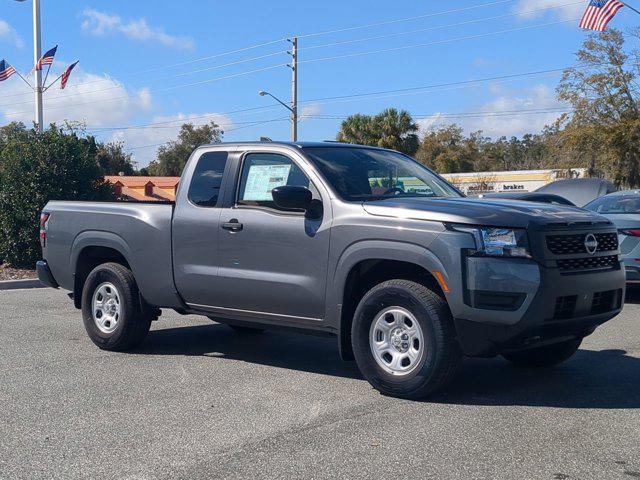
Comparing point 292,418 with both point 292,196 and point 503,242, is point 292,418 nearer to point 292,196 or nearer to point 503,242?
point 292,196

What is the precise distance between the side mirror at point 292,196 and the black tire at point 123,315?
7.04 feet

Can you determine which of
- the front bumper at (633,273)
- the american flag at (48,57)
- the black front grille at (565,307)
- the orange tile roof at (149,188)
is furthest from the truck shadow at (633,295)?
the american flag at (48,57)

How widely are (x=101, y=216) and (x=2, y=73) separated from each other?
2170cm

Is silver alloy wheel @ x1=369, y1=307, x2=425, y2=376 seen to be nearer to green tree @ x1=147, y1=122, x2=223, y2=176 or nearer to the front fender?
the front fender

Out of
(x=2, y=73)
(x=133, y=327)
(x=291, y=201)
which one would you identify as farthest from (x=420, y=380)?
(x=2, y=73)

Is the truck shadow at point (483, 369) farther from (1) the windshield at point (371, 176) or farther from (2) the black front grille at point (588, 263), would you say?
(1) the windshield at point (371, 176)

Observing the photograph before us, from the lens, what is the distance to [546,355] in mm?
6746

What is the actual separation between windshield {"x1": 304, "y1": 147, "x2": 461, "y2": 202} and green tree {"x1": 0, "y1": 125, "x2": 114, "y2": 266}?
374 inches

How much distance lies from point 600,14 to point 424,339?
22.4 metres

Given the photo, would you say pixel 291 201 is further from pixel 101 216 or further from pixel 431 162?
pixel 431 162

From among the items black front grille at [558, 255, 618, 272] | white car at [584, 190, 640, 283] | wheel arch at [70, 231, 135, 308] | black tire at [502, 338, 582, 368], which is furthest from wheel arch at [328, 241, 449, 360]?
white car at [584, 190, 640, 283]

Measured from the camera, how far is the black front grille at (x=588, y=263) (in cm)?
554

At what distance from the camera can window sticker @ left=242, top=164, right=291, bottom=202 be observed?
668 centimetres

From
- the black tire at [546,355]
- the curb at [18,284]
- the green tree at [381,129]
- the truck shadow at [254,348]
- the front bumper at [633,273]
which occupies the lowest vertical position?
the curb at [18,284]
